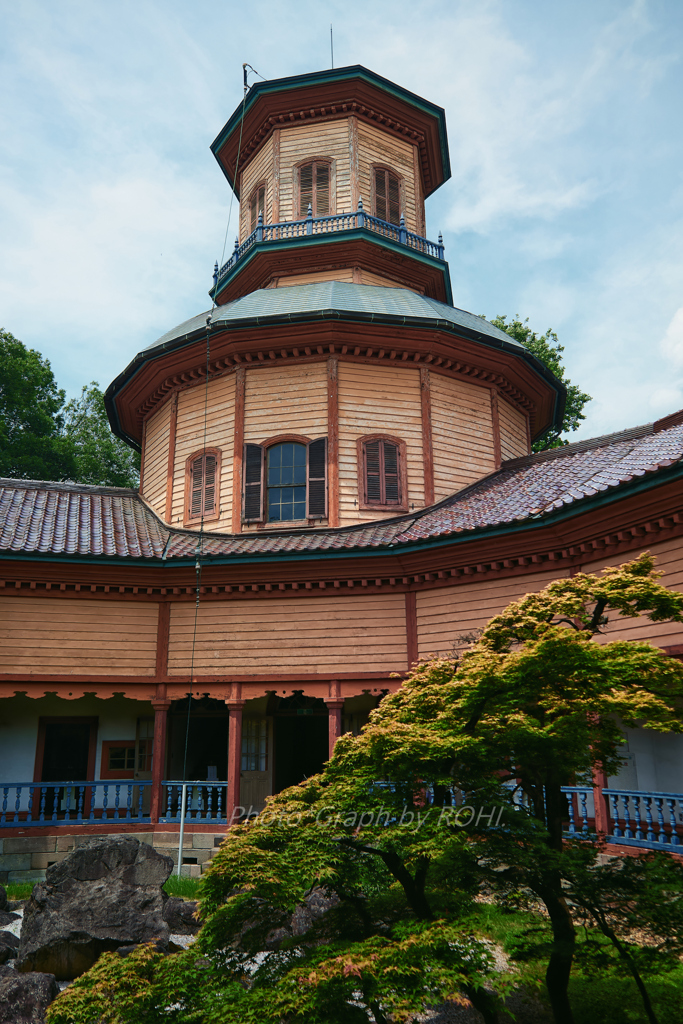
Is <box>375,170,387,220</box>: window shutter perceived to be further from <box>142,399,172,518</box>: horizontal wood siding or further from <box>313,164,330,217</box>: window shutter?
<box>142,399,172,518</box>: horizontal wood siding

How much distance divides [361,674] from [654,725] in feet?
30.4

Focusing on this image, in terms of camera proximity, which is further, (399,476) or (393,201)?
(393,201)

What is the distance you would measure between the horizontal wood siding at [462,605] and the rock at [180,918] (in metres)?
6.20

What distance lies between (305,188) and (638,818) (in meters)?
19.6

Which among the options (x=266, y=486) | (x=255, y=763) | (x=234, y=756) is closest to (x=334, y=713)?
(x=234, y=756)

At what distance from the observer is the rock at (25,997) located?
7590 millimetres

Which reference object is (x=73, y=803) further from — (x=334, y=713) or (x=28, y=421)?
(x=28, y=421)

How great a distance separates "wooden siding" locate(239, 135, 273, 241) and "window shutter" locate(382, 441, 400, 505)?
980 cm

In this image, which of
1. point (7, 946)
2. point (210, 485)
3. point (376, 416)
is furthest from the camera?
point (210, 485)

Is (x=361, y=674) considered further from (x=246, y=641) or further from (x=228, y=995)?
(x=228, y=995)

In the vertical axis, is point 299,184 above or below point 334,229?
above

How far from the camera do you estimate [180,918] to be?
10.9 m

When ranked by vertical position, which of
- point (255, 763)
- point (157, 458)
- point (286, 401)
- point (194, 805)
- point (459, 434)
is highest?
point (286, 401)

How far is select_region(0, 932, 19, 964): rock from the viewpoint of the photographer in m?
9.48
